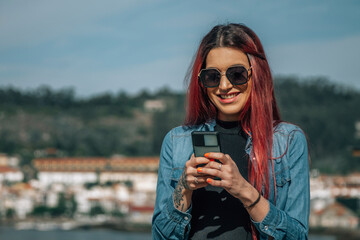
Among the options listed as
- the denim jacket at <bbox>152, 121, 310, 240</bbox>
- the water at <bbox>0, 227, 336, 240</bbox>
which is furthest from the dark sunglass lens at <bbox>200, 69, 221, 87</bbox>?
the water at <bbox>0, 227, 336, 240</bbox>

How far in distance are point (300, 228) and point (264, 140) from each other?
5.8 inches

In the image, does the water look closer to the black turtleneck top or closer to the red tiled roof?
the red tiled roof

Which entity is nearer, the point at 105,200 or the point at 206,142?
the point at 206,142

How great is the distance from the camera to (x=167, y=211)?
1116 mm

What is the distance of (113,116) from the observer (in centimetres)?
7712

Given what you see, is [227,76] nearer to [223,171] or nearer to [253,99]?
[253,99]

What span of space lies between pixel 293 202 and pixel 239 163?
0.12 metres

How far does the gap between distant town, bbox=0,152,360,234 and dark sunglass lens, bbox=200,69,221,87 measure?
Result: 4524 cm

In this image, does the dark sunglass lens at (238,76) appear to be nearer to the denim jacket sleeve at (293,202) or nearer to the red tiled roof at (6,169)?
the denim jacket sleeve at (293,202)

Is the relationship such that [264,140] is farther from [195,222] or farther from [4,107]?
[4,107]

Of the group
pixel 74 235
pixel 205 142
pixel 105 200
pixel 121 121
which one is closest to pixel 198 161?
pixel 205 142

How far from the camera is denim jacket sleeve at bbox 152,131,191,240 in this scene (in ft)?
3.60

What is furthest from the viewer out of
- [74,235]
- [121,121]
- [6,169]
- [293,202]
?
[121,121]

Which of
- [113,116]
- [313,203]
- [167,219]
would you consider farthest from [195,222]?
[113,116]
